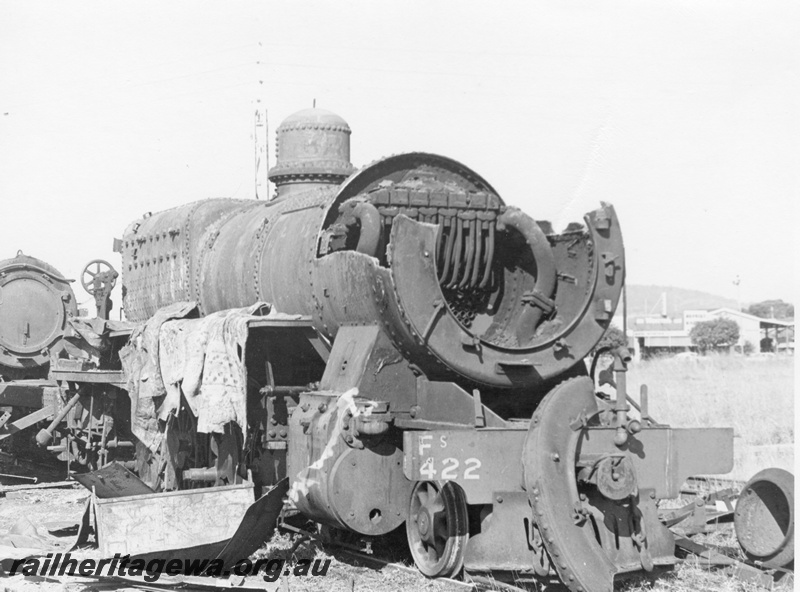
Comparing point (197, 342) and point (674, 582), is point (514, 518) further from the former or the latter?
point (197, 342)

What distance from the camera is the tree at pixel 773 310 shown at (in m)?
70.4

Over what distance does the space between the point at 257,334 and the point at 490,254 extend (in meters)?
2.00

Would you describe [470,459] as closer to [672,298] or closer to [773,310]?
[773,310]

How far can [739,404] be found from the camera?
712 inches

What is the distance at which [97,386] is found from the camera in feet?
41.8

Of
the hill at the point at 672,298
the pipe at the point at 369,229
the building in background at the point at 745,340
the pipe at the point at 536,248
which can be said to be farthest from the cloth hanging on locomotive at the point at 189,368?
the hill at the point at 672,298

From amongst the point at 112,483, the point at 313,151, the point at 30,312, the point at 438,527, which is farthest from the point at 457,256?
the point at 30,312

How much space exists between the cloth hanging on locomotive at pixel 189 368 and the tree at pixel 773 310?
6389 centimetres

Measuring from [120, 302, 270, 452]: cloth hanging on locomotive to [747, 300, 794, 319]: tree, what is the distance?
2516 inches

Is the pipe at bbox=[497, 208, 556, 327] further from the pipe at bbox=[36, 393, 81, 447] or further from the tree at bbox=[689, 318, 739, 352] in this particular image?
the tree at bbox=[689, 318, 739, 352]

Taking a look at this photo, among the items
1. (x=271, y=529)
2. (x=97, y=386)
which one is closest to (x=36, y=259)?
(x=97, y=386)

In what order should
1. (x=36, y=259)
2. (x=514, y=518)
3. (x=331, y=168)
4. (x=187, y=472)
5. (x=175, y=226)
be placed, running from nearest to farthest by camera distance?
(x=514, y=518)
(x=187, y=472)
(x=331, y=168)
(x=175, y=226)
(x=36, y=259)

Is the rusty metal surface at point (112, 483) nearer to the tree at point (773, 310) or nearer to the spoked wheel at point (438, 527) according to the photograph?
the spoked wheel at point (438, 527)

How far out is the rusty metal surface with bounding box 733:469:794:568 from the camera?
7.12 m
